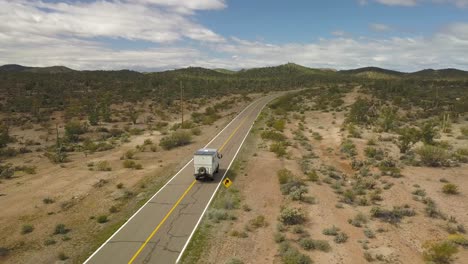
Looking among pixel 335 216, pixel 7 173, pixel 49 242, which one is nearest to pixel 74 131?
pixel 7 173

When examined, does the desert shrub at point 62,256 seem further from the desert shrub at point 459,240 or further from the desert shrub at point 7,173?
the desert shrub at point 459,240

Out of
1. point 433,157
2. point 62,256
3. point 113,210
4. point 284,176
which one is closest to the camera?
point 62,256

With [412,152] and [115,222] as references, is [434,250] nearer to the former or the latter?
[115,222]

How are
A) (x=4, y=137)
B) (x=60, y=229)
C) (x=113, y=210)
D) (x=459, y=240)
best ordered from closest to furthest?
1. (x=459, y=240)
2. (x=60, y=229)
3. (x=113, y=210)
4. (x=4, y=137)

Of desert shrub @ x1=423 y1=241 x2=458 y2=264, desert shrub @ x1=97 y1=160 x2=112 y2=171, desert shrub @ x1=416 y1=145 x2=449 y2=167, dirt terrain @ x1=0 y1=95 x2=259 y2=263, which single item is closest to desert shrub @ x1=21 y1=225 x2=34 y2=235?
dirt terrain @ x1=0 y1=95 x2=259 y2=263

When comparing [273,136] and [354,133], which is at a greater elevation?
[354,133]

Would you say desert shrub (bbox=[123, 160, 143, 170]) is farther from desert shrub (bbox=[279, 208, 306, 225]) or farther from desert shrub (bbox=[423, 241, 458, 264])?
desert shrub (bbox=[423, 241, 458, 264])

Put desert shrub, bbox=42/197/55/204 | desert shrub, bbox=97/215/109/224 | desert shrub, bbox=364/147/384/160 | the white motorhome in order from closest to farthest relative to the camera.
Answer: desert shrub, bbox=97/215/109/224 → desert shrub, bbox=42/197/55/204 → the white motorhome → desert shrub, bbox=364/147/384/160

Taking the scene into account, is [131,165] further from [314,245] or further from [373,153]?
[373,153]
